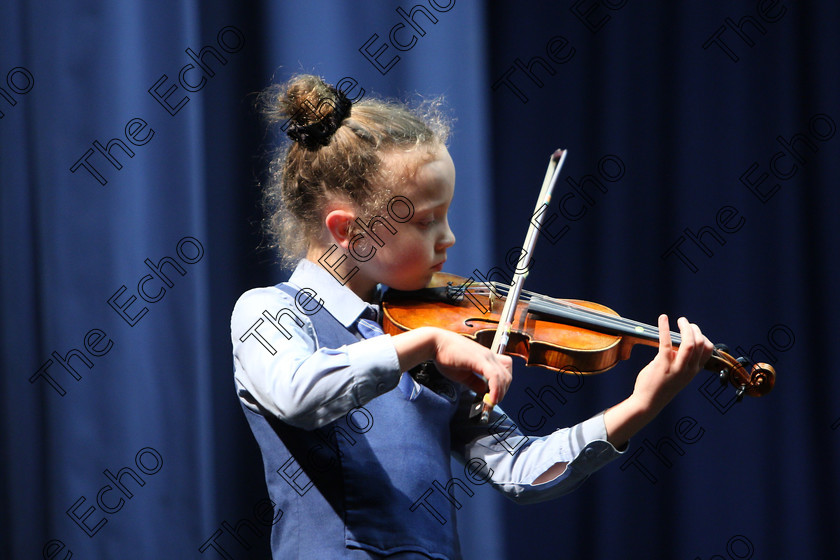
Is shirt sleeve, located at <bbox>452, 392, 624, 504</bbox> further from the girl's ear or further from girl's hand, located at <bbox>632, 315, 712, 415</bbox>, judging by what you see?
the girl's ear

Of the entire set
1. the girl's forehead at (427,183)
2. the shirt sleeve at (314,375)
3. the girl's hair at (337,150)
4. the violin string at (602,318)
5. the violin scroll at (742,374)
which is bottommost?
the violin scroll at (742,374)

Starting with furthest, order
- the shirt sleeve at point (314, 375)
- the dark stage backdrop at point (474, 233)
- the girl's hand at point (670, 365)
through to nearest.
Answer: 1. the dark stage backdrop at point (474, 233)
2. the girl's hand at point (670, 365)
3. the shirt sleeve at point (314, 375)

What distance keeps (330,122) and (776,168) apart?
92cm

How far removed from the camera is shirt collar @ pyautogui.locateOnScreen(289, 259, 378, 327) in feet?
2.55

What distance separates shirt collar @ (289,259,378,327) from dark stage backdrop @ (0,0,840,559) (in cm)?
44

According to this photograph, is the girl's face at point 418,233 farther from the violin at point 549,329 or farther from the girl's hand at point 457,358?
the girl's hand at point 457,358

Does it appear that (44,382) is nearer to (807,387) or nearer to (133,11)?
(133,11)

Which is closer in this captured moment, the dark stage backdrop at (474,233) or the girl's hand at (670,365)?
the girl's hand at (670,365)

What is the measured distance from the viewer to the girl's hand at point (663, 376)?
758 mm

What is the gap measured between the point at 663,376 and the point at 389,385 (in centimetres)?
29

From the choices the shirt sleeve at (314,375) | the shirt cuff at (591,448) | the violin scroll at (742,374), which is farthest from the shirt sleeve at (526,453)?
the shirt sleeve at (314,375)

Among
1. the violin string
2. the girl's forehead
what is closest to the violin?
→ the violin string

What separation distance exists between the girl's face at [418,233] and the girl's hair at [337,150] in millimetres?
13

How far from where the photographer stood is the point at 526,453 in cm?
84
